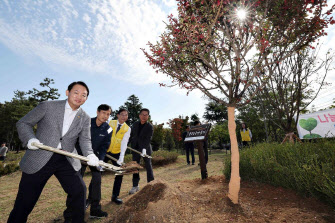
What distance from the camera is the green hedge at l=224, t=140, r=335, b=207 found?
9.99 ft

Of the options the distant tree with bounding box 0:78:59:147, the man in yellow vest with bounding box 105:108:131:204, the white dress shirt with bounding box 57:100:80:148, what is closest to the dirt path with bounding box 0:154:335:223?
the man in yellow vest with bounding box 105:108:131:204

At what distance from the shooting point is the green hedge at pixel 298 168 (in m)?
3.04

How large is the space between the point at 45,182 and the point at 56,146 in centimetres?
47

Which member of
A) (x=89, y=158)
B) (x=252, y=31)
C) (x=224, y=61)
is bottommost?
(x=89, y=158)

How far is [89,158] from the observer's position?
2.63 m

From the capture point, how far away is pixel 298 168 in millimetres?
3457

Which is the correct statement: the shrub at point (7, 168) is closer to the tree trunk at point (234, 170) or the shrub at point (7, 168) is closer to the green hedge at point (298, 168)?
the green hedge at point (298, 168)

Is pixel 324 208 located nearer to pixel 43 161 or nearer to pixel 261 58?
pixel 261 58

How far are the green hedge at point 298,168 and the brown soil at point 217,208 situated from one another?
223 millimetres

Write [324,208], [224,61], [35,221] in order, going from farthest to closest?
1. [224,61]
2. [35,221]
3. [324,208]

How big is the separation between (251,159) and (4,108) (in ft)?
146

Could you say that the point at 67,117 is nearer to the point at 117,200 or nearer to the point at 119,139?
the point at 119,139

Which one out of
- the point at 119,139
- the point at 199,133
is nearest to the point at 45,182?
the point at 119,139

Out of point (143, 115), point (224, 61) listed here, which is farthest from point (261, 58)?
point (143, 115)
